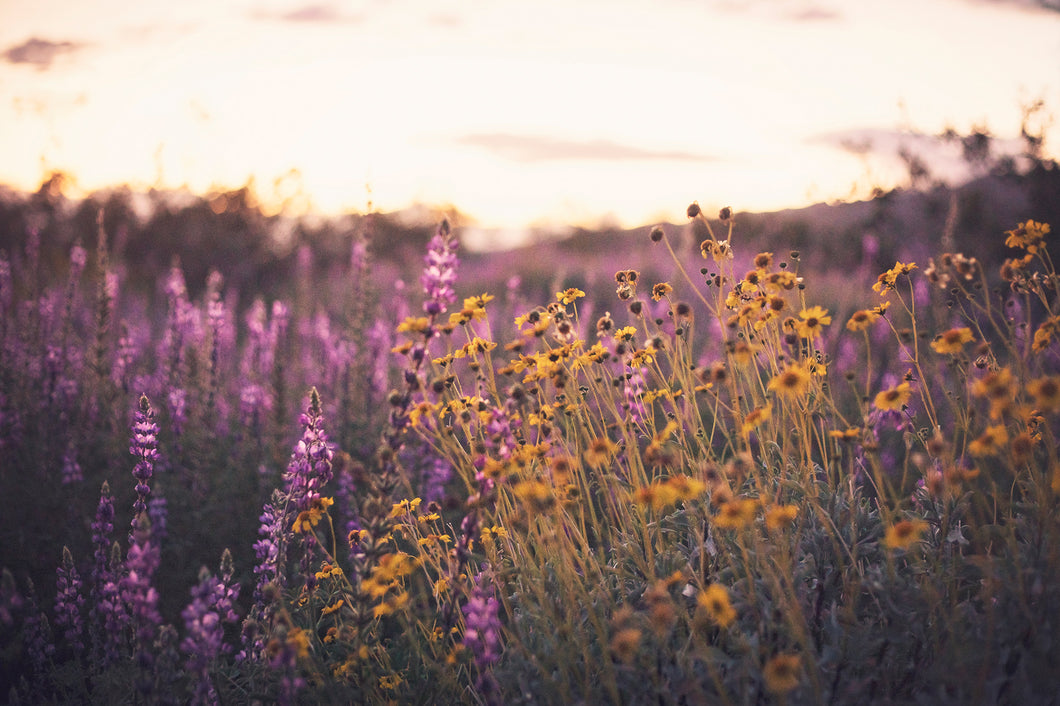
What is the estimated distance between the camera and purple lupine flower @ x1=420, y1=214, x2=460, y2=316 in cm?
235

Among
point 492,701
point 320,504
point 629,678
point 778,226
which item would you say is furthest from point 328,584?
point 778,226

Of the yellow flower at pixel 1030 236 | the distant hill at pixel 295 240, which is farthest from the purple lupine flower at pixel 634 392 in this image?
the distant hill at pixel 295 240

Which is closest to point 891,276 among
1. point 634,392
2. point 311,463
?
point 634,392

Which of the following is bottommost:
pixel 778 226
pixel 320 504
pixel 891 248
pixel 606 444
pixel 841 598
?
pixel 841 598

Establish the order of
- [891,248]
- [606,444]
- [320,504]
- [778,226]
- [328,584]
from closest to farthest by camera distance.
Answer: [606,444] → [320,504] → [328,584] → [891,248] → [778,226]

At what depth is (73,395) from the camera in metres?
4.80

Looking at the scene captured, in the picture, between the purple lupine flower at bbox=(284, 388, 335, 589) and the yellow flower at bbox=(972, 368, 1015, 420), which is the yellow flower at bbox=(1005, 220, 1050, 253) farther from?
the purple lupine flower at bbox=(284, 388, 335, 589)

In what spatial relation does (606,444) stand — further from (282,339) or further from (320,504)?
(282,339)

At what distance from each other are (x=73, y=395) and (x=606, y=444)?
15.1 ft

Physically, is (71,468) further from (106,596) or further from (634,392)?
(634,392)

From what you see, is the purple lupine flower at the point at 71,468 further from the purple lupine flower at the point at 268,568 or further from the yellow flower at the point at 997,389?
the yellow flower at the point at 997,389

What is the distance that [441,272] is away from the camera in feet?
8.00

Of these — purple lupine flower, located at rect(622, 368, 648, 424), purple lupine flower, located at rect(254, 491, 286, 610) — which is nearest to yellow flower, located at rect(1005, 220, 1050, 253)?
purple lupine flower, located at rect(622, 368, 648, 424)

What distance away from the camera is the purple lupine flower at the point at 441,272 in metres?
2.35
